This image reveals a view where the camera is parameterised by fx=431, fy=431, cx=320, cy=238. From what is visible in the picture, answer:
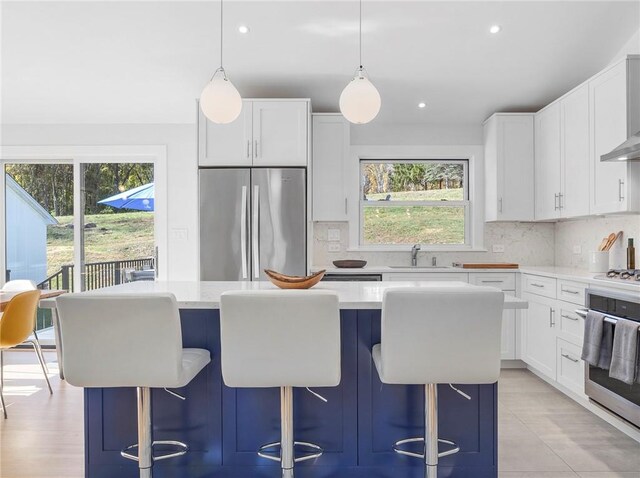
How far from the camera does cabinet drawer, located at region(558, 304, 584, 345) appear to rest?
3.02 metres

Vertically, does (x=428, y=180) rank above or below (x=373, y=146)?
below

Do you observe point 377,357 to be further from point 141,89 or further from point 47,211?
point 47,211

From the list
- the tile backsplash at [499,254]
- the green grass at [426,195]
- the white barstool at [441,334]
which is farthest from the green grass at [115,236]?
the white barstool at [441,334]

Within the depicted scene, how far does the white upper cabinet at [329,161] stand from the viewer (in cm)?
418

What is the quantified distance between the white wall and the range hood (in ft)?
12.1

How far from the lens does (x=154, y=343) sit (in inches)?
67.4

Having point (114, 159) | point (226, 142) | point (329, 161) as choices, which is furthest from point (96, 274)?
point (329, 161)

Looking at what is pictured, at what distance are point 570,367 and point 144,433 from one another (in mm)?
2904

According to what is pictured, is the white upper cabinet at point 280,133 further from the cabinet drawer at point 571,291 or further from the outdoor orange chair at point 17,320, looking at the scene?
the cabinet drawer at point 571,291

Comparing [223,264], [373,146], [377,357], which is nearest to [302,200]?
[223,264]

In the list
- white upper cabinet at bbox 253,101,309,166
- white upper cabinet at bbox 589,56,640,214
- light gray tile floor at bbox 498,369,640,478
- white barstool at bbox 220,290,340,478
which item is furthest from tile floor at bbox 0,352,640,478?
white upper cabinet at bbox 253,101,309,166

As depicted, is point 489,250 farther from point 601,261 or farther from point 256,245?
point 256,245

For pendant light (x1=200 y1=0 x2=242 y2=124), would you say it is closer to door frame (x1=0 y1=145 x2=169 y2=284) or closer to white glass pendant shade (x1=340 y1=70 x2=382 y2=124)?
white glass pendant shade (x1=340 y1=70 x2=382 y2=124)

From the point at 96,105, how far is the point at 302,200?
236 cm
